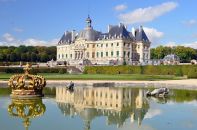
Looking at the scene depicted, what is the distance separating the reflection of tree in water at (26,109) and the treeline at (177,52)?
82171 millimetres

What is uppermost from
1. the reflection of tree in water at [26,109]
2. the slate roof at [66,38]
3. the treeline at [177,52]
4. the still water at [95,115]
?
the slate roof at [66,38]

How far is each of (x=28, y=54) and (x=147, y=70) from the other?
43.8 m

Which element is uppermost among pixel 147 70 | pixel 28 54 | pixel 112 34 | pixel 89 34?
pixel 89 34

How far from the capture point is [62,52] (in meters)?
82.7

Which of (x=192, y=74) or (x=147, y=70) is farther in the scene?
(x=147, y=70)

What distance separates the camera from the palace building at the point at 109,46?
72.8 metres

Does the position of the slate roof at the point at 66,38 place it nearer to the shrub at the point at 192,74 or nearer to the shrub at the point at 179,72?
the shrub at the point at 179,72

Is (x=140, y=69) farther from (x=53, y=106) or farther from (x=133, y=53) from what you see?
(x=53, y=106)

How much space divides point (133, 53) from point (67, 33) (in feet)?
53.3

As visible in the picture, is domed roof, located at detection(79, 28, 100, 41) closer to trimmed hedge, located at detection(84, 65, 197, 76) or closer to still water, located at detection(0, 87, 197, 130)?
trimmed hedge, located at detection(84, 65, 197, 76)

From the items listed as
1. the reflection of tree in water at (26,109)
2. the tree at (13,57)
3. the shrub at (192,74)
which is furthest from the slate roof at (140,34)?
Result: the reflection of tree in water at (26,109)

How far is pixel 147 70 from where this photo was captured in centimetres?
4819

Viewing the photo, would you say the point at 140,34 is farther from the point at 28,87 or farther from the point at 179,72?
the point at 28,87

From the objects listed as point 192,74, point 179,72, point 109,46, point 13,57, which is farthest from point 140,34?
point 192,74
